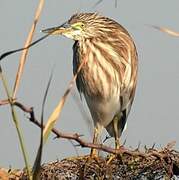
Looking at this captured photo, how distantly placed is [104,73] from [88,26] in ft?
1.34

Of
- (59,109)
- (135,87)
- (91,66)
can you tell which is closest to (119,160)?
(59,109)

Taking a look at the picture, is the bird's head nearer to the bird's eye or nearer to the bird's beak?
the bird's eye

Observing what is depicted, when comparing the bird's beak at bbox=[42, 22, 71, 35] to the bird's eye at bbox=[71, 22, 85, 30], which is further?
the bird's eye at bbox=[71, 22, 85, 30]

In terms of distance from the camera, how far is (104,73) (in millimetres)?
4348

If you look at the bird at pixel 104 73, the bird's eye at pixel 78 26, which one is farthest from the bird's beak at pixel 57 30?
the bird at pixel 104 73

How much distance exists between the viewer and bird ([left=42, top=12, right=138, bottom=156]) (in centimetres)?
432

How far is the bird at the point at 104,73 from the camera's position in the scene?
4324 millimetres

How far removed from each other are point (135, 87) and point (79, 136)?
361 centimetres

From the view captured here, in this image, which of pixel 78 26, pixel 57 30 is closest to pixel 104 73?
pixel 78 26

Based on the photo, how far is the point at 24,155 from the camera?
1.06 metres

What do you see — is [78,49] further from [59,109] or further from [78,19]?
[59,109]

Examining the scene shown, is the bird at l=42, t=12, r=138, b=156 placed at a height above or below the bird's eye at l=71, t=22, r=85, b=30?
below

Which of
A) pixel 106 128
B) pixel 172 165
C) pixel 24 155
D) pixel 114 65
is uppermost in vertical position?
pixel 24 155

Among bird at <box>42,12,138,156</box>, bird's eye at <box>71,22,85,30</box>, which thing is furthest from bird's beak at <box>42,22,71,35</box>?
bird at <box>42,12,138,156</box>
